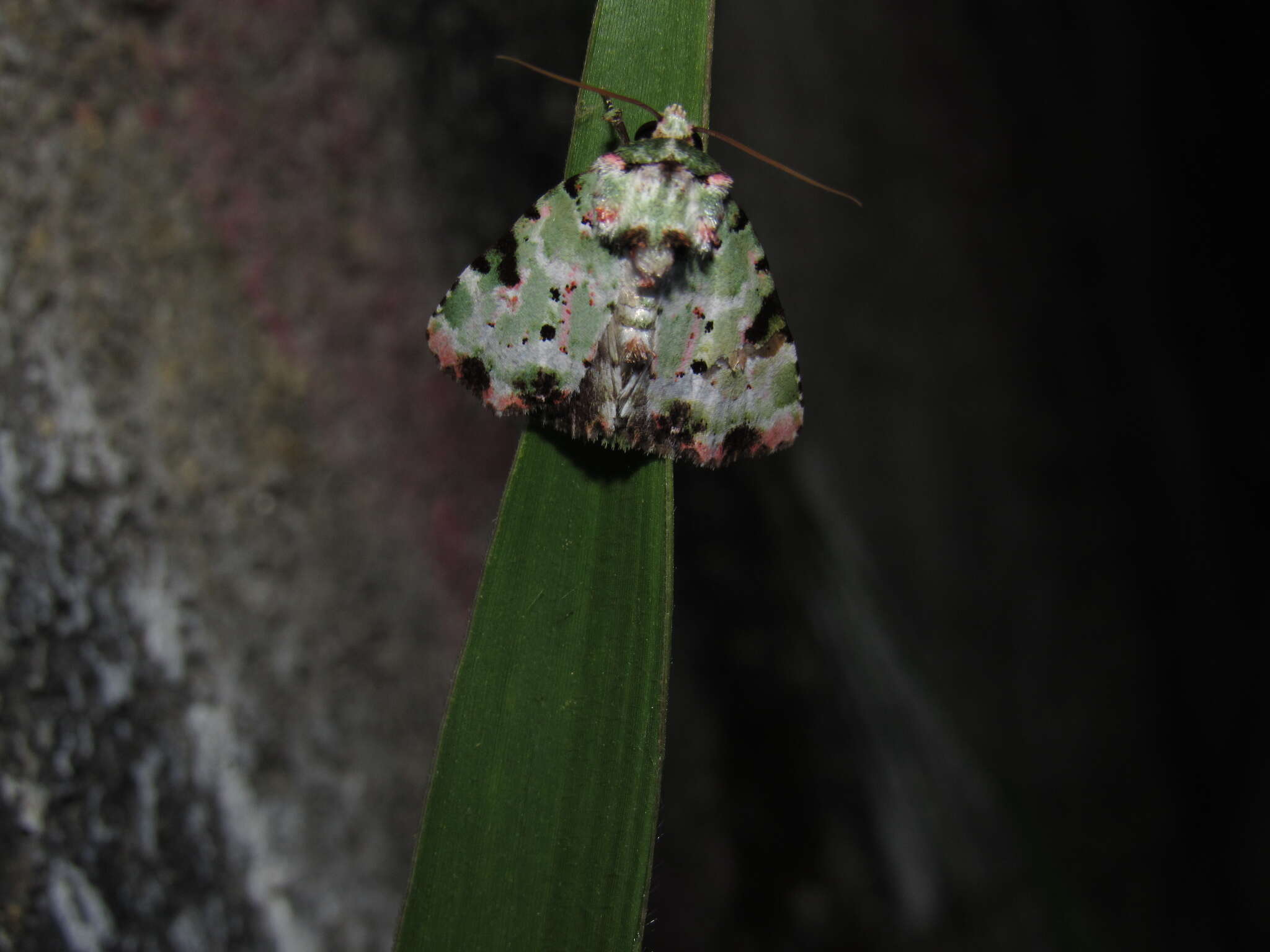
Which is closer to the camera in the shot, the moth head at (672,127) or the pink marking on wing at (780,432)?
the moth head at (672,127)

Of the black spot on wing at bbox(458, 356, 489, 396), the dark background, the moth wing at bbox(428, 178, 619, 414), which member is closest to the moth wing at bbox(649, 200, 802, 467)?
the moth wing at bbox(428, 178, 619, 414)

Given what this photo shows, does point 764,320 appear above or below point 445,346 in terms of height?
above

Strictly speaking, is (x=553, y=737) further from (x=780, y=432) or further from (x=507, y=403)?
(x=780, y=432)

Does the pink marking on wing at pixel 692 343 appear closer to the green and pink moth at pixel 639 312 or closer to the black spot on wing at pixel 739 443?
the green and pink moth at pixel 639 312

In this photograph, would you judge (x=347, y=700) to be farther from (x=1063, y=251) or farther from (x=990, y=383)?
(x=1063, y=251)

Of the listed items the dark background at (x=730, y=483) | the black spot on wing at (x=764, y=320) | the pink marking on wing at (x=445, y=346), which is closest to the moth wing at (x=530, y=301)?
the pink marking on wing at (x=445, y=346)

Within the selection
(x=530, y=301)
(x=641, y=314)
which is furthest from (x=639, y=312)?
(x=530, y=301)
